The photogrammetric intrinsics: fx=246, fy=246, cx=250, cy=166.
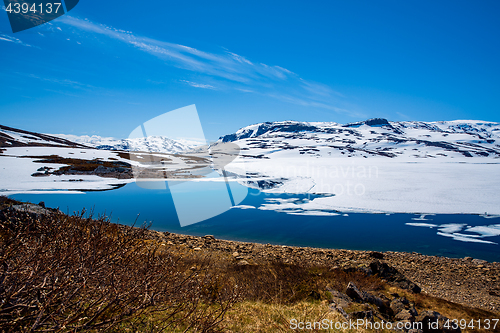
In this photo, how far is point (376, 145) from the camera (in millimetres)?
109125

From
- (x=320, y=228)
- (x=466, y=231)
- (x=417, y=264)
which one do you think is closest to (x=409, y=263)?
(x=417, y=264)

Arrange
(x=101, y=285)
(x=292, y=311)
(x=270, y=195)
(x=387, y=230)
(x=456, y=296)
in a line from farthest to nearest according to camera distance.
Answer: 1. (x=270, y=195)
2. (x=387, y=230)
3. (x=456, y=296)
4. (x=292, y=311)
5. (x=101, y=285)

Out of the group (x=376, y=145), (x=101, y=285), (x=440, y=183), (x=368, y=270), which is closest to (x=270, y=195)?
(x=368, y=270)

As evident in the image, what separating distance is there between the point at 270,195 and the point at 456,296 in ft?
49.0

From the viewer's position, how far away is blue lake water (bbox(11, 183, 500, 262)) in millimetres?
10391

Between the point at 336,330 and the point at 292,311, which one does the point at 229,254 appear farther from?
the point at 336,330

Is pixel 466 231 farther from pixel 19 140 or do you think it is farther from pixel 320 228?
pixel 19 140

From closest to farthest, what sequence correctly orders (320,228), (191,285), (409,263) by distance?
1. (191,285)
2. (409,263)
3. (320,228)

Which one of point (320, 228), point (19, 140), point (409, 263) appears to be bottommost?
point (409, 263)

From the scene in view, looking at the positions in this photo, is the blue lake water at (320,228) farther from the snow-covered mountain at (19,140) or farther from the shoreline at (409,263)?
the snow-covered mountain at (19,140)

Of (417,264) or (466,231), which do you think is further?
(466,231)

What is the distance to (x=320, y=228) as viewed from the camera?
42.1 feet

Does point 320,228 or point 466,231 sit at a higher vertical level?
point 466,231

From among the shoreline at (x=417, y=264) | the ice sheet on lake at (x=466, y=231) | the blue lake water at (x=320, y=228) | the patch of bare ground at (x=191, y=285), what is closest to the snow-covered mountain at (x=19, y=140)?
the blue lake water at (x=320, y=228)
